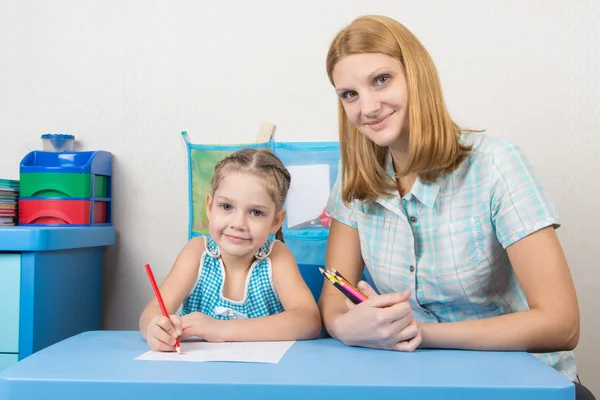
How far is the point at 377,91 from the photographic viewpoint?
3.69 feet

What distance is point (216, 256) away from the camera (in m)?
1.32

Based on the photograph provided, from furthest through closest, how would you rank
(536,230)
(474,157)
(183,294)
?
(183,294), (474,157), (536,230)

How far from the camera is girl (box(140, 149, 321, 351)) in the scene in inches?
48.8

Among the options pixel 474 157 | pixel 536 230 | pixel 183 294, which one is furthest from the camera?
pixel 183 294

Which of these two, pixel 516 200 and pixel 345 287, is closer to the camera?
pixel 345 287

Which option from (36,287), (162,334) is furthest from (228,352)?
(36,287)

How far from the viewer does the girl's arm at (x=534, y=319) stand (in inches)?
37.5

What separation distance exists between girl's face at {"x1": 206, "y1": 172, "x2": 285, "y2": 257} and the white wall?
560 mm

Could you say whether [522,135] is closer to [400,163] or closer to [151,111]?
[400,163]

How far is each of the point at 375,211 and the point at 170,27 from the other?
0.96 m

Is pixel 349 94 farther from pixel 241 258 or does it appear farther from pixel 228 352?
pixel 228 352

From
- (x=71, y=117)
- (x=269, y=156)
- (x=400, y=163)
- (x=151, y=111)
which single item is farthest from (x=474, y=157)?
(x=71, y=117)

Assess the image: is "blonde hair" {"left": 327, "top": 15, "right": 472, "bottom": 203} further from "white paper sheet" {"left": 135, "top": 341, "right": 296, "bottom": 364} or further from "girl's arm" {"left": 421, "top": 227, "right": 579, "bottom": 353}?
"white paper sheet" {"left": 135, "top": 341, "right": 296, "bottom": 364}

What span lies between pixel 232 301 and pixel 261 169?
27 cm
